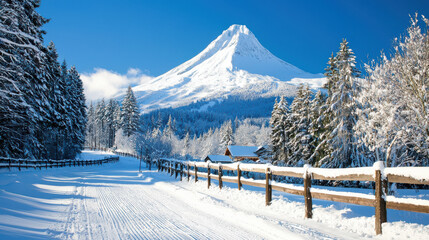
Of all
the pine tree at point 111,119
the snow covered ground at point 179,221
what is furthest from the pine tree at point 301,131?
the pine tree at point 111,119

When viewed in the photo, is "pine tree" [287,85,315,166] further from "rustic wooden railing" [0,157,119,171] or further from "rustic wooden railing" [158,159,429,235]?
"rustic wooden railing" [0,157,119,171]

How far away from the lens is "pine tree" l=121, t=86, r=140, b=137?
7425 cm

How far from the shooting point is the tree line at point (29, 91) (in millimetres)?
12250

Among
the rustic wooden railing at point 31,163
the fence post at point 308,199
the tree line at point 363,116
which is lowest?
the rustic wooden railing at point 31,163

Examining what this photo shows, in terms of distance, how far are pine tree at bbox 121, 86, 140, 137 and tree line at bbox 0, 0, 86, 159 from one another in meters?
34.3

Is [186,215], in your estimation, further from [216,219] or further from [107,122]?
[107,122]

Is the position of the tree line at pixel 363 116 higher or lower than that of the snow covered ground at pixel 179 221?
higher

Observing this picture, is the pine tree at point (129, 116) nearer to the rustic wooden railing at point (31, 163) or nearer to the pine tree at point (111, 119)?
the pine tree at point (111, 119)

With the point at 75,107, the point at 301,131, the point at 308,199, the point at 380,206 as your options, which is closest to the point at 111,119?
the point at 75,107

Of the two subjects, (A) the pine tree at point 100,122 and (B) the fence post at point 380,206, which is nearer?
(B) the fence post at point 380,206

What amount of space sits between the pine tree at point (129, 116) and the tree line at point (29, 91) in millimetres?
34323

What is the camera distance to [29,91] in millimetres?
16875

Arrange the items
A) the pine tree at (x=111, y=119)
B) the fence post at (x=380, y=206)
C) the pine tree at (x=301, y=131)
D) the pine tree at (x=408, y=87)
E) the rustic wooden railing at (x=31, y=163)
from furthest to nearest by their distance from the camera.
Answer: the pine tree at (x=111, y=119), the pine tree at (x=301, y=131), the rustic wooden railing at (x=31, y=163), the pine tree at (x=408, y=87), the fence post at (x=380, y=206)

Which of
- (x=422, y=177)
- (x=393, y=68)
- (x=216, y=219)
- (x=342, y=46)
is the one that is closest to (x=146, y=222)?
(x=216, y=219)
